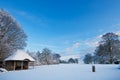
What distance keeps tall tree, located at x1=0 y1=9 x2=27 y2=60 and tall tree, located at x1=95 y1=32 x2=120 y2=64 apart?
25587mm

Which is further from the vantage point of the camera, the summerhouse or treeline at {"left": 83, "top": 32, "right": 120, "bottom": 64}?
treeline at {"left": 83, "top": 32, "right": 120, "bottom": 64}

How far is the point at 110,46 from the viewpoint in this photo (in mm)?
46500

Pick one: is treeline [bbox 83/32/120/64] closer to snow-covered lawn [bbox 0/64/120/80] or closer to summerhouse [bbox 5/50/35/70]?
summerhouse [bbox 5/50/35/70]

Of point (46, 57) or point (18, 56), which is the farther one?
point (46, 57)

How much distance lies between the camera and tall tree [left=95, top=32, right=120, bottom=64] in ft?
151

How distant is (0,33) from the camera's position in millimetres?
30906

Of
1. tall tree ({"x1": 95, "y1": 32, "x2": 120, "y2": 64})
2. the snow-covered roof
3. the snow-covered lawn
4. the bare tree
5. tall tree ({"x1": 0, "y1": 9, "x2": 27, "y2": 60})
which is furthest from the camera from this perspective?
the bare tree

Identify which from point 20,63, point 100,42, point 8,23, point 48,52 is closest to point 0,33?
point 8,23

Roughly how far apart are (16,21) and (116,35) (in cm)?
2930

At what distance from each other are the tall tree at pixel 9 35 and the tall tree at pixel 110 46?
25.6 metres

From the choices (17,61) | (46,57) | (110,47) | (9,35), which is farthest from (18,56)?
(46,57)

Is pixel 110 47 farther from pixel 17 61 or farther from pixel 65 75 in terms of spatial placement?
pixel 65 75

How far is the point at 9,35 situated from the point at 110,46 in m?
29.0

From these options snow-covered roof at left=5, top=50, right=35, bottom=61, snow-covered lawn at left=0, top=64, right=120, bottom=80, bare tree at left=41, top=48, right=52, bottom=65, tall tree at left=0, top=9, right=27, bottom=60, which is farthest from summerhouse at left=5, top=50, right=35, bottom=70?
bare tree at left=41, top=48, right=52, bottom=65
